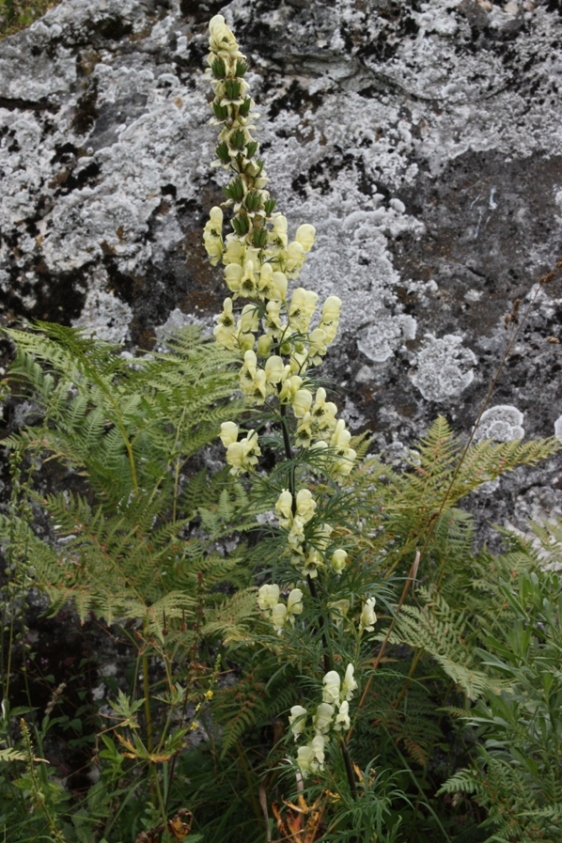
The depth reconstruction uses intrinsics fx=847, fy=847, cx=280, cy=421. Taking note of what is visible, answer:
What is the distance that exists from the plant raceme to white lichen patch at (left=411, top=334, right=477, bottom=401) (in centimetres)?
101

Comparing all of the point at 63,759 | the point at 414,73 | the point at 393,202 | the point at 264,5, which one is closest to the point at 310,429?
the point at 393,202

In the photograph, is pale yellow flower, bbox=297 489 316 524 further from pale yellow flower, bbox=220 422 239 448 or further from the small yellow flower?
the small yellow flower

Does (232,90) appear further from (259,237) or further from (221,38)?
(259,237)

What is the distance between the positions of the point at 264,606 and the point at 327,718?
0.26 m

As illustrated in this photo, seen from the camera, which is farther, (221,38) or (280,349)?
(280,349)

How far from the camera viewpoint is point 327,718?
5.71ft

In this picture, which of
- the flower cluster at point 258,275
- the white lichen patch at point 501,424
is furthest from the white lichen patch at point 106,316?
the white lichen patch at point 501,424

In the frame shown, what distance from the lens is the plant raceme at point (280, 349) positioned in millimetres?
1714

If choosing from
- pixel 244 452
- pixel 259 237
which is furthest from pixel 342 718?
pixel 259 237

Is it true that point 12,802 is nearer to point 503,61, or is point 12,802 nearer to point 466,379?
point 466,379

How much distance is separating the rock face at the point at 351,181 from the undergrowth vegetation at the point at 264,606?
227 mm

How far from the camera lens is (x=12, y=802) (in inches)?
86.5

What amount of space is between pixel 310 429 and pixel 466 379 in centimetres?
115

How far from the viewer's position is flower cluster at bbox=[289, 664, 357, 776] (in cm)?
172
